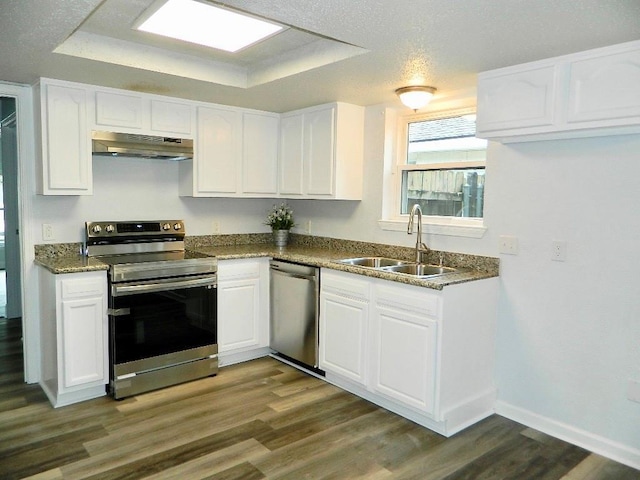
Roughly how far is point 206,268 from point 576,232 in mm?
2457

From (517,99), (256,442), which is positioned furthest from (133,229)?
(517,99)

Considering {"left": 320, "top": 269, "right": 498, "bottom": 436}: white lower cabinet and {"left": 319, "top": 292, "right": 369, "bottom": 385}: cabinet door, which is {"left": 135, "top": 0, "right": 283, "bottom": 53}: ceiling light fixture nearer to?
{"left": 320, "top": 269, "right": 498, "bottom": 436}: white lower cabinet

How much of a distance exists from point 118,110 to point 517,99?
2.66m

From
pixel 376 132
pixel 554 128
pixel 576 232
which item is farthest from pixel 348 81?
pixel 576 232

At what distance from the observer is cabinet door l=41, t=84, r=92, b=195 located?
Answer: 10.5 feet

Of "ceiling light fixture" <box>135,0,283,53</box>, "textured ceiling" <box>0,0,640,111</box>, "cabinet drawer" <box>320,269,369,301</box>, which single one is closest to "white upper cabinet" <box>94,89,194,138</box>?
"textured ceiling" <box>0,0,640,111</box>

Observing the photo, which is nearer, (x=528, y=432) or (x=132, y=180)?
(x=528, y=432)

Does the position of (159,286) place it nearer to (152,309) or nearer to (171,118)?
(152,309)

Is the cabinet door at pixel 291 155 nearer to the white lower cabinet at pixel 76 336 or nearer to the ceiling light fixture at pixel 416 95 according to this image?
the ceiling light fixture at pixel 416 95

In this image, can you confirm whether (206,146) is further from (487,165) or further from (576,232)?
(576,232)

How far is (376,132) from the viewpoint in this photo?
12.9ft

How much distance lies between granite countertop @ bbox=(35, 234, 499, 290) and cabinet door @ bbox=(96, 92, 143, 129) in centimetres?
96

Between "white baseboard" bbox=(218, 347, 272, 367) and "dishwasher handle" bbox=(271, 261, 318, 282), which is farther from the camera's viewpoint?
"white baseboard" bbox=(218, 347, 272, 367)

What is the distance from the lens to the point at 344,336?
335 centimetres
